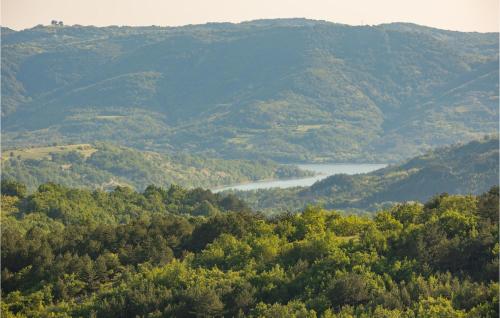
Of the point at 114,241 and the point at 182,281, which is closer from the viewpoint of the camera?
the point at 182,281

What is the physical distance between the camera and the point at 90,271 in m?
Result: 57.3

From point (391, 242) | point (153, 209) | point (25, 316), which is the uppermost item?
point (391, 242)

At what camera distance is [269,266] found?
52.5 m

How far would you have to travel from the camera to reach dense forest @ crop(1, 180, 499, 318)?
45125 millimetres

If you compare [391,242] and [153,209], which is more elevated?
[391,242]

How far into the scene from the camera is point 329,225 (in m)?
60.8

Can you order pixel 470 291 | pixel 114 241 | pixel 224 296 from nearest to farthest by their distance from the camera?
1. pixel 470 291
2. pixel 224 296
3. pixel 114 241

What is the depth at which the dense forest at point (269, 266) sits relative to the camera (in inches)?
1777

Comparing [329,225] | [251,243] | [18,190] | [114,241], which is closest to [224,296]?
[251,243]

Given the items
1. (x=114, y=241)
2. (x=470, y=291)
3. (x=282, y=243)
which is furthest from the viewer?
(x=114, y=241)

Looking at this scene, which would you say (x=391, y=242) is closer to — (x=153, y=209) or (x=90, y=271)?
(x=90, y=271)

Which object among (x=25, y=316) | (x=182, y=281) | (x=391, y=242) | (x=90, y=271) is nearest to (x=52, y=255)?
(x=90, y=271)

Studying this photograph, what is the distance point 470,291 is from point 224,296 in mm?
11590

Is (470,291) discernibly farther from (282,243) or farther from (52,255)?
(52,255)
